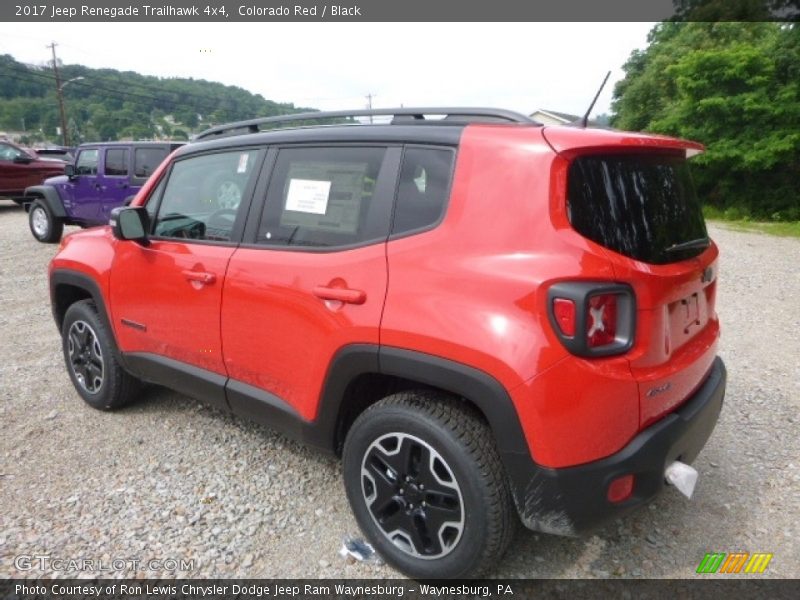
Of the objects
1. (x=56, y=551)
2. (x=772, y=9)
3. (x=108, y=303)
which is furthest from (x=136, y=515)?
(x=772, y=9)

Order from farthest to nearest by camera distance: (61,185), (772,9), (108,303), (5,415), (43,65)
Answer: (43,65), (772,9), (61,185), (5,415), (108,303)

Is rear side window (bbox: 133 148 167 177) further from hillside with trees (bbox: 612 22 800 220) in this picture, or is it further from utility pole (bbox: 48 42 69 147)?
utility pole (bbox: 48 42 69 147)

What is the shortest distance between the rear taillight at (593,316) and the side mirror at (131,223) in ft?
7.76

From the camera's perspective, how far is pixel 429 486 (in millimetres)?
2082

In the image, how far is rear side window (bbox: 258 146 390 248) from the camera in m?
2.25

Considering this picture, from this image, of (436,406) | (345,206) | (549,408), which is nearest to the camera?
(549,408)

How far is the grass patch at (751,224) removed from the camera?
14.0m

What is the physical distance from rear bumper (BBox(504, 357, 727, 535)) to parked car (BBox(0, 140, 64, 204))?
14981 mm

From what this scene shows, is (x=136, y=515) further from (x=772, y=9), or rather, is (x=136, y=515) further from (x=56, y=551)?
(x=772, y=9)

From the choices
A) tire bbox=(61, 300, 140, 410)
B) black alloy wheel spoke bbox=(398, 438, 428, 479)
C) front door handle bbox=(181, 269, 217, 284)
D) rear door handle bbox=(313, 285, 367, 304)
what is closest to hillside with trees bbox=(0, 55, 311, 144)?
tire bbox=(61, 300, 140, 410)

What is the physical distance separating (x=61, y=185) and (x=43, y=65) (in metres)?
44.7

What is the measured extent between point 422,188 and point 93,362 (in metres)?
2.73

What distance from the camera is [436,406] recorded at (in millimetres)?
2066

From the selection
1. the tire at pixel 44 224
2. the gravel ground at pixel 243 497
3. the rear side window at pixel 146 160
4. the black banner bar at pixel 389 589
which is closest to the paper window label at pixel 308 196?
the gravel ground at pixel 243 497
